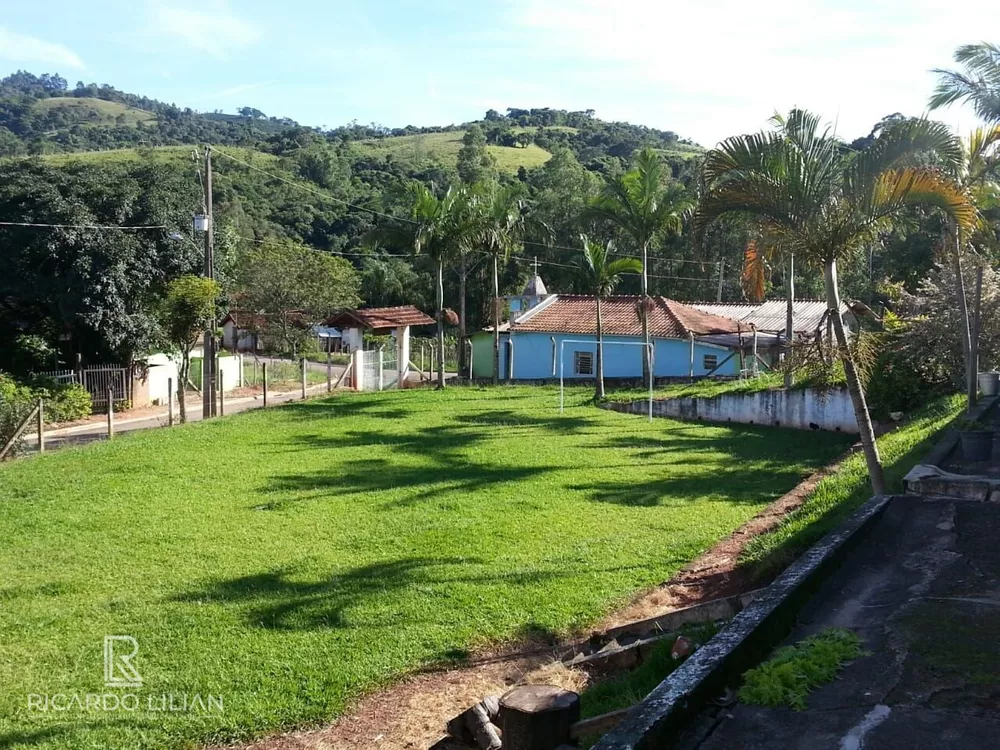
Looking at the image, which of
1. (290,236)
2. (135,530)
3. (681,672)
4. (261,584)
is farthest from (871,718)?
(290,236)

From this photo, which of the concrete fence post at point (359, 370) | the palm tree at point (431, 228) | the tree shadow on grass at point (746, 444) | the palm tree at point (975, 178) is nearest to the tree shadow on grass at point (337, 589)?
the tree shadow on grass at point (746, 444)

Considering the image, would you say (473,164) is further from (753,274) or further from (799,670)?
(799,670)

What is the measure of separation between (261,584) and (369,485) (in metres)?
5.05

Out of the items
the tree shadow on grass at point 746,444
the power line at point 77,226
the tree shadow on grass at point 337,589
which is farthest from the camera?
the power line at point 77,226

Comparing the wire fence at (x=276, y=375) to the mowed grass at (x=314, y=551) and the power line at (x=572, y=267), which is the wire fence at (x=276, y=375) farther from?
the power line at (x=572, y=267)

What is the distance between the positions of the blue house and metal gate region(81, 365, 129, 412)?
1433 cm

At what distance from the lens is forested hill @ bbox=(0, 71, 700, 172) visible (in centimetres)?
10656

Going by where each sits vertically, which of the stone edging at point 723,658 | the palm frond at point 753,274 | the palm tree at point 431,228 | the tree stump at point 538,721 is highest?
the palm tree at point 431,228

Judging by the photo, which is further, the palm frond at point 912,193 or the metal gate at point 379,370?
the metal gate at point 379,370

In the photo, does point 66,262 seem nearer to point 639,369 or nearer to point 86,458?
point 86,458

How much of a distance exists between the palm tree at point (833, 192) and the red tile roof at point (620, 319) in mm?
23671

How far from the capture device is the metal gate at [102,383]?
90.1 ft

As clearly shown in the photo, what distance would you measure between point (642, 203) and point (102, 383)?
18.4m

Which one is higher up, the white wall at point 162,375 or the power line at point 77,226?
the power line at point 77,226
